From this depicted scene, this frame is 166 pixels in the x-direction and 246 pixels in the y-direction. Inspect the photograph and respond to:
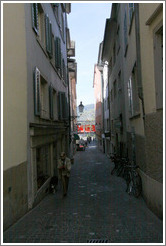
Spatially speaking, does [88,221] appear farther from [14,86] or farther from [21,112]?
[14,86]

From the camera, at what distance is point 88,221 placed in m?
6.39

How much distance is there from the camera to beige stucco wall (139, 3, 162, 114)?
687 cm

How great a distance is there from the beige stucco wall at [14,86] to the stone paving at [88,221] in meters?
1.44

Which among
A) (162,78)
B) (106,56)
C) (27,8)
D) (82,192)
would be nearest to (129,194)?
(82,192)

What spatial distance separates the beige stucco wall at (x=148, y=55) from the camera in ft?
22.5

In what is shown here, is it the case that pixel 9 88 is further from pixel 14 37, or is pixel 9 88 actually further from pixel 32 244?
pixel 32 244

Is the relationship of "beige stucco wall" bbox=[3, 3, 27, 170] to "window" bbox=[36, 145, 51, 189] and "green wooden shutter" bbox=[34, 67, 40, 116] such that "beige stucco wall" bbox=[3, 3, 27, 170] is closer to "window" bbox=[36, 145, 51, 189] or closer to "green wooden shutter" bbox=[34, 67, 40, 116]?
"green wooden shutter" bbox=[34, 67, 40, 116]

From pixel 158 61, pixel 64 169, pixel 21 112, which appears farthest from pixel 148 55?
pixel 64 169

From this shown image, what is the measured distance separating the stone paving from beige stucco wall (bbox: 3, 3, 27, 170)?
4.73 ft

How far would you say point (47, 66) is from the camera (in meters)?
11.7

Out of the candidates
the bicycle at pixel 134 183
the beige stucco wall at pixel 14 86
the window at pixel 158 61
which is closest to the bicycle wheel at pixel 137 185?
the bicycle at pixel 134 183

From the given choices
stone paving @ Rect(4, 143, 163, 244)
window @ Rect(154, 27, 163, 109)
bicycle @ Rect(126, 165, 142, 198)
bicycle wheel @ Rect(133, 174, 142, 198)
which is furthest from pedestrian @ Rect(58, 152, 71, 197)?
window @ Rect(154, 27, 163, 109)

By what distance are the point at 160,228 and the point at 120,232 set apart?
0.87 metres

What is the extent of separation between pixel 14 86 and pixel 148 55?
3538 millimetres
